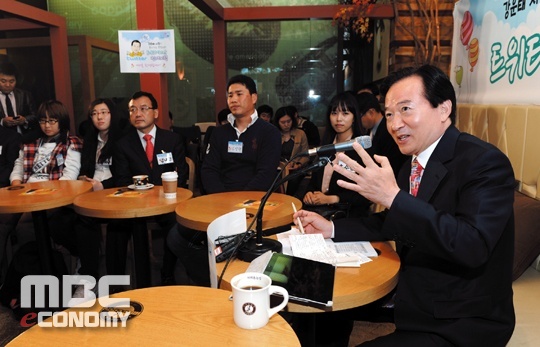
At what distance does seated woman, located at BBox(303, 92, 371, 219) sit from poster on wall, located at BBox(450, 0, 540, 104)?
105cm

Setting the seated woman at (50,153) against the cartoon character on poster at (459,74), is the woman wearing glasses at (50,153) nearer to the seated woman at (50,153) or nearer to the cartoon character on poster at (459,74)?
the seated woman at (50,153)

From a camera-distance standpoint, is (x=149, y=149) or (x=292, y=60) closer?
(x=149, y=149)

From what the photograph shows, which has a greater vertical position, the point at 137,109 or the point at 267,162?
the point at 137,109

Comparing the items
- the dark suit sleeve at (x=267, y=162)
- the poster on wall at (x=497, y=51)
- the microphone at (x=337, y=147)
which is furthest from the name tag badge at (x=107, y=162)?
the poster on wall at (x=497, y=51)

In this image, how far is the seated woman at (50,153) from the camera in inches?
139

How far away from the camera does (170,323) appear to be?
104cm

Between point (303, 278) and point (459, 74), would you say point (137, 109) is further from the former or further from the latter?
point (459, 74)

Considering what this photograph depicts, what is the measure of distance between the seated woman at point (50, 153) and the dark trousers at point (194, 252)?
57.7 inches

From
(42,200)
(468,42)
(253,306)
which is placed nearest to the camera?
(253,306)

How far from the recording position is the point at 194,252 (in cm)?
264

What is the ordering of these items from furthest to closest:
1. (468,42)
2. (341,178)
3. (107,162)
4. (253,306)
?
(468,42), (107,162), (341,178), (253,306)

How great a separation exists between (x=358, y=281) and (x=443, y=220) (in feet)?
1.10

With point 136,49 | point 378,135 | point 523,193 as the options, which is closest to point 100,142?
point 136,49

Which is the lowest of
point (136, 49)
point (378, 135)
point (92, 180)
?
point (92, 180)
